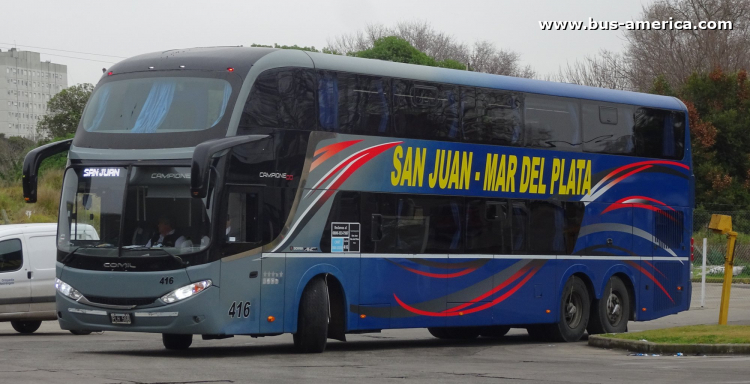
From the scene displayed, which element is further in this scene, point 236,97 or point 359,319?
point 359,319

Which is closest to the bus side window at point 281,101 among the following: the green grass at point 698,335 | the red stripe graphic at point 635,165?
the green grass at point 698,335

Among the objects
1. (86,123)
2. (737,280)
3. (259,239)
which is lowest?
(737,280)

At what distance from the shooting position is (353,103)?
1628 centimetres

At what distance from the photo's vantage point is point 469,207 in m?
18.1

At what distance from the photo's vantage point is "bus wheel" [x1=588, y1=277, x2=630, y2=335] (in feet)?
67.4

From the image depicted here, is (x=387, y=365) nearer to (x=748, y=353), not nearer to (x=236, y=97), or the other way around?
(x=236, y=97)

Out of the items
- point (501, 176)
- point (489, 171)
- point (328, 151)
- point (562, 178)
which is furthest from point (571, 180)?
point (328, 151)

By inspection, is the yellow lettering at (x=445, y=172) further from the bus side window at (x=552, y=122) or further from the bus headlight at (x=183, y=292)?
the bus headlight at (x=183, y=292)

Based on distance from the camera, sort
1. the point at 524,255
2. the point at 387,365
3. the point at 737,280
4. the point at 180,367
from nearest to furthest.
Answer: the point at 180,367, the point at 387,365, the point at 524,255, the point at 737,280

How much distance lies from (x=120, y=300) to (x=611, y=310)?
984 centimetres

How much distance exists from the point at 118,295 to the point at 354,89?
4423 millimetres

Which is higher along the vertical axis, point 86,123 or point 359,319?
point 86,123

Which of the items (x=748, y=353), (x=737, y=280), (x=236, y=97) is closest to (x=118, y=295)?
(x=236, y=97)

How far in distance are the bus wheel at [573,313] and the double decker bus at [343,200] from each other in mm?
39
